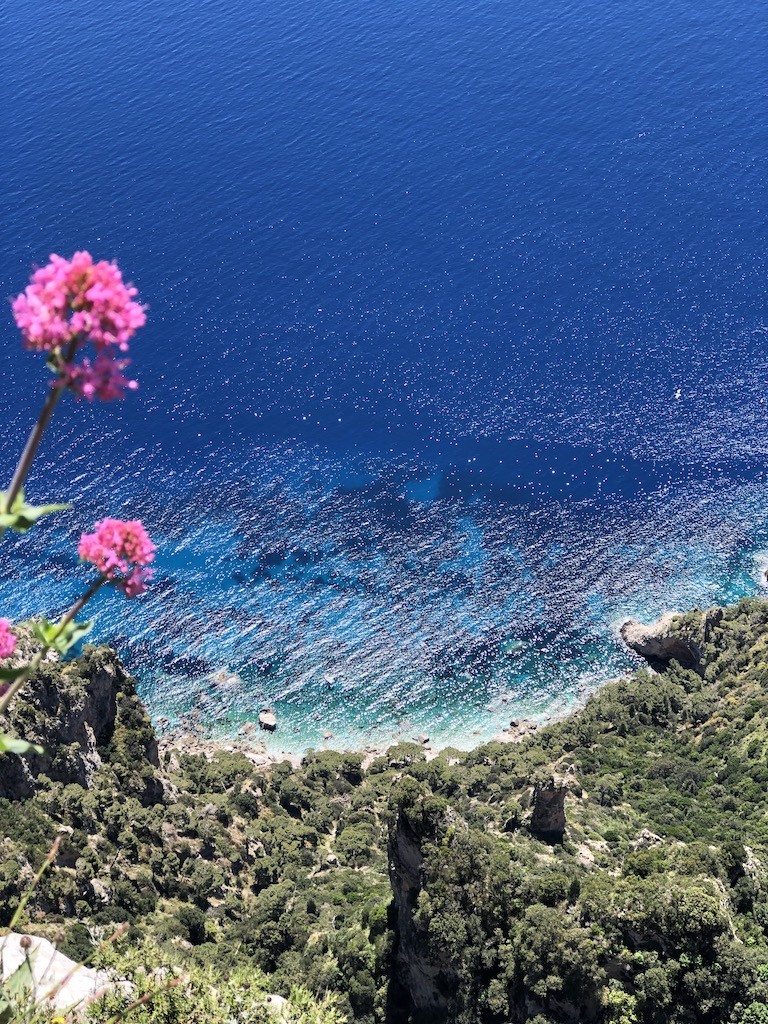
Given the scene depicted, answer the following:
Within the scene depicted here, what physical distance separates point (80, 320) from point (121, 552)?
337 centimetres

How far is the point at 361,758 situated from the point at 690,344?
6500 cm

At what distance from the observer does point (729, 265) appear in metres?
127

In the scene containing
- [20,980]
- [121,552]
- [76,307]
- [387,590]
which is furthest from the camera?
[387,590]

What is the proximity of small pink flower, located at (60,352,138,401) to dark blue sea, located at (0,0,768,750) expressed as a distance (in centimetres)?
7981

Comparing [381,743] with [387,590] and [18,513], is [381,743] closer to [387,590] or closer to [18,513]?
[387,590]

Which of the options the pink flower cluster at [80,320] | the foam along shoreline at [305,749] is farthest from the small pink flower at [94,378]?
the foam along shoreline at [305,749]

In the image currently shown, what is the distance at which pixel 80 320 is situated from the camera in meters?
9.66

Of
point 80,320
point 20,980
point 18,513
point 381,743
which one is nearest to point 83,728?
point 381,743

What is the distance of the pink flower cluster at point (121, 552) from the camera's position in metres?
12.0

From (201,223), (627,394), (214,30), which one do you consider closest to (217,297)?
(201,223)

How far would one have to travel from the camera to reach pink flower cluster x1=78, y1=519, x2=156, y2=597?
12.0 meters

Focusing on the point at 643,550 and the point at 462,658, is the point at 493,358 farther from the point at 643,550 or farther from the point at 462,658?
the point at 462,658

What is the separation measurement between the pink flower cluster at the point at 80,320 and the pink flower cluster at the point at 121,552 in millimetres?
2712

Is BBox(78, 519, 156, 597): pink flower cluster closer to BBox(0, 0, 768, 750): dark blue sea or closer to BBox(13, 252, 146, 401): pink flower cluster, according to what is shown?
BBox(13, 252, 146, 401): pink flower cluster
